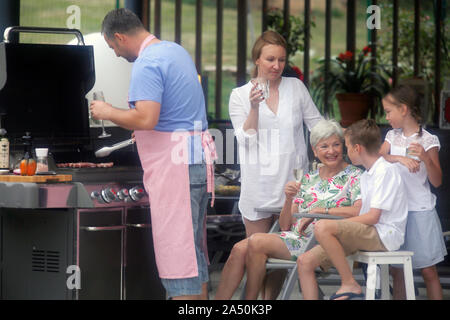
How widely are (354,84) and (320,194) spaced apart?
3.42 m

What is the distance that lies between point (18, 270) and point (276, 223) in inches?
47.5

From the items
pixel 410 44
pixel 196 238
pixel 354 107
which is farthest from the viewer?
pixel 410 44

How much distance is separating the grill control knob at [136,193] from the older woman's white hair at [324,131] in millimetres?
793

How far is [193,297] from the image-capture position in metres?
3.59

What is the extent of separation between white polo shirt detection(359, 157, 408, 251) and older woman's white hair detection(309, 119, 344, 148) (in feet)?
0.89

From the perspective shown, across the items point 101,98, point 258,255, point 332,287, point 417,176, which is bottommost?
point 332,287

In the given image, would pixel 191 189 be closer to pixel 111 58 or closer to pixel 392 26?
pixel 111 58

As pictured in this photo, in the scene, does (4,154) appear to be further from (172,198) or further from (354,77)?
(354,77)

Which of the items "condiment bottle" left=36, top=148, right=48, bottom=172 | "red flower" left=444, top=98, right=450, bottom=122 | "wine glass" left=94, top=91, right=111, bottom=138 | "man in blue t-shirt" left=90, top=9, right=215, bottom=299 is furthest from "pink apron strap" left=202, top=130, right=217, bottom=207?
"red flower" left=444, top=98, right=450, bottom=122

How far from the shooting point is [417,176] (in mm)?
3973

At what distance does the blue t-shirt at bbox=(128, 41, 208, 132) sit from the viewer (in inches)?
134

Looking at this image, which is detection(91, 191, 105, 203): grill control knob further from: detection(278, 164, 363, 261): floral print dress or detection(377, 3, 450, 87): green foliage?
detection(377, 3, 450, 87): green foliage

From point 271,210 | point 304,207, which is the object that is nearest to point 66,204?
point 271,210
